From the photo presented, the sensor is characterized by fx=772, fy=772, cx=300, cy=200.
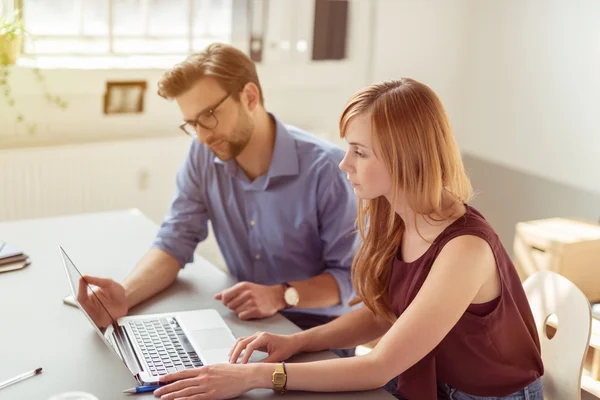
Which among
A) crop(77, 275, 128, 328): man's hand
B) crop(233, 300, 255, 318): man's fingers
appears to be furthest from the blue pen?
crop(233, 300, 255, 318): man's fingers

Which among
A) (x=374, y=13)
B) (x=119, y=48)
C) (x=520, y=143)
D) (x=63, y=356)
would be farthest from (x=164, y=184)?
(x=63, y=356)

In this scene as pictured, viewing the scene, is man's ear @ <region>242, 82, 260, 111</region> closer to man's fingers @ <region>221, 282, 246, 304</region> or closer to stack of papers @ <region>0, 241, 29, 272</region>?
man's fingers @ <region>221, 282, 246, 304</region>

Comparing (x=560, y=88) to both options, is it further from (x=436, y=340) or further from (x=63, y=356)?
(x=63, y=356)

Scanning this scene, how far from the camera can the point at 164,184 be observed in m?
3.41

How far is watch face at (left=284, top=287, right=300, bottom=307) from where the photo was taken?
185 centimetres

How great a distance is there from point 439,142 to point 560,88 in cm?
222

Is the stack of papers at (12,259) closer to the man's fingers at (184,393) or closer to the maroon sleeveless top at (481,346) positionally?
the man's fingers at (184,393)

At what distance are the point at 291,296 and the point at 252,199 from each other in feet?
1.16

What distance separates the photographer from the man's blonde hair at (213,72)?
6.53ft

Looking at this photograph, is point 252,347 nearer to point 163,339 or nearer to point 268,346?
point 268,346

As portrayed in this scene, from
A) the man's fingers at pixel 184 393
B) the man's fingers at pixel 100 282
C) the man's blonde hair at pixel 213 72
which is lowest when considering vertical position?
the man's fingers at pixel 184 393

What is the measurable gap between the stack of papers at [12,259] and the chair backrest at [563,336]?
1299 millimetres

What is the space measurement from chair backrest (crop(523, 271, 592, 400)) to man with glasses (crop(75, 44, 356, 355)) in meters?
0.48

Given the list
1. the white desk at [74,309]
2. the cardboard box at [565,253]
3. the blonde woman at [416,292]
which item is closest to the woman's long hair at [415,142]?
the blonde woman at [416,292]
